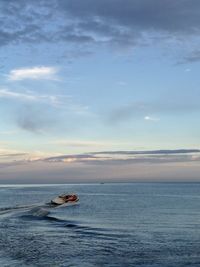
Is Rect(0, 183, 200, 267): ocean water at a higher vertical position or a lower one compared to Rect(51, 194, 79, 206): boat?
lower

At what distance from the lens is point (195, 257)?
38469 mm

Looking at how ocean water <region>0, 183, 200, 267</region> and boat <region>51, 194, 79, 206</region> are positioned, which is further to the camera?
boat <region>51, 194, 79, 206</region>

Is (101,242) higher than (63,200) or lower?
lower

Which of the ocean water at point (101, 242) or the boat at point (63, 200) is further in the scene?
the boat at point (63, 200)

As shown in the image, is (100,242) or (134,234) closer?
(100,242)

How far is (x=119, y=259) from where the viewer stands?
127ft

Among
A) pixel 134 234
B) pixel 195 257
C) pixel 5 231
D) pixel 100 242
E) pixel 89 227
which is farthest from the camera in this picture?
pixel 89 227

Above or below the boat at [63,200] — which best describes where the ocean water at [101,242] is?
below

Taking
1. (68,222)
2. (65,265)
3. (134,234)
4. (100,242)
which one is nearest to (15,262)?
(65,265)

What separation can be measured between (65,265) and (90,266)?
196 cm

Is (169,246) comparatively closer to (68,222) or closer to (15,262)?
(15,262)

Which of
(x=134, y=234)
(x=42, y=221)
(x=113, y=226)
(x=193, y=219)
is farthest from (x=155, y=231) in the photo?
(x=42, y=221)

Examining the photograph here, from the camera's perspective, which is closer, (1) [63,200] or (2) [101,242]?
(2) [101,242]

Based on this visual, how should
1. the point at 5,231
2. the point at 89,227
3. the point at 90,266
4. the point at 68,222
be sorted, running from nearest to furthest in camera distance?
the point at 90,266
the point at 5,231
the point at 89,227
the point at 68,222
